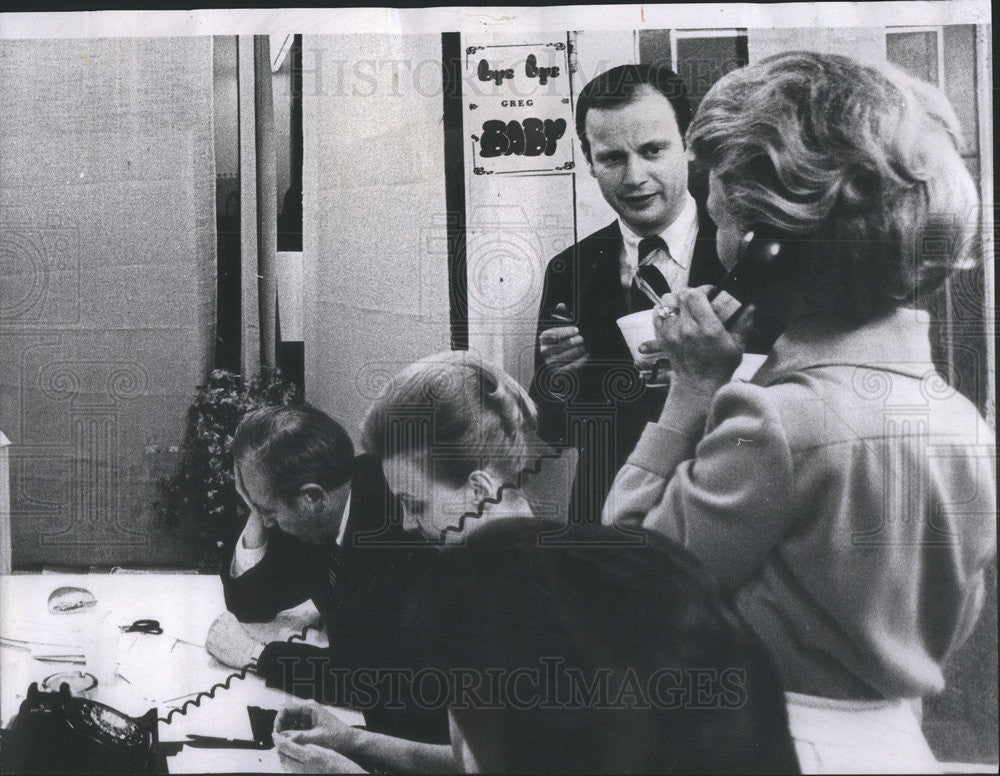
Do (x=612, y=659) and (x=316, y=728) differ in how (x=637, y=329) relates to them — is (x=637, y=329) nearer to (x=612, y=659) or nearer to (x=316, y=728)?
(x=612, y=659)

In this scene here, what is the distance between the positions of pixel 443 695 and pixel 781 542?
2.68 feet

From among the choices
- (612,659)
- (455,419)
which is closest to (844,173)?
(455,419)

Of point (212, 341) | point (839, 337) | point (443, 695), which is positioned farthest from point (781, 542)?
point (212, 341)

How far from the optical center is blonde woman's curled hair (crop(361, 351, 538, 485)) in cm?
190

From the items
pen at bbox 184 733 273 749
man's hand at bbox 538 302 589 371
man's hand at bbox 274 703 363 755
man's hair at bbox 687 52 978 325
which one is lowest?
pen at bbox 184 733 273 749

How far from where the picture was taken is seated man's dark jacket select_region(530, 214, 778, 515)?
1.89 metres

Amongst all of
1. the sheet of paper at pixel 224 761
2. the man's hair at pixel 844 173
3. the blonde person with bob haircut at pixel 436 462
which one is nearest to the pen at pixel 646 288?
the man's hair at pixel 844 173

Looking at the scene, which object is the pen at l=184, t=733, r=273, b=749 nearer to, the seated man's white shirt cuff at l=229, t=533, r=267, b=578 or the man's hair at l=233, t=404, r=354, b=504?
the seated man's white shirt cuff at l=229, t=533, r=267, b=578

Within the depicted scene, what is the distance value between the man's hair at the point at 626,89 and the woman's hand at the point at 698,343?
406 mm

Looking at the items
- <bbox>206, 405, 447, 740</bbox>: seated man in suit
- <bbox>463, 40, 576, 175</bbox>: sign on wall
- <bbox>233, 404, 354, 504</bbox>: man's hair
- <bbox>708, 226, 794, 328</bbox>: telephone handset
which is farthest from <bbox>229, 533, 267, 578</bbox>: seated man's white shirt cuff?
<bbox>708, 226, 794, 328</bbox>: telephone handset

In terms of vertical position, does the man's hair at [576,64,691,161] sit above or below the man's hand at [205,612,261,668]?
above

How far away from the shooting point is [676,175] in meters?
1.91

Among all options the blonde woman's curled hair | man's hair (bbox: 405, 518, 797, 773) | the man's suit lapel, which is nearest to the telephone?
man's hair (bbox: 405, 518, 797, 773)

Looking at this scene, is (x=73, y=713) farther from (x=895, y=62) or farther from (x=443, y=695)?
(x=895, y=62)
